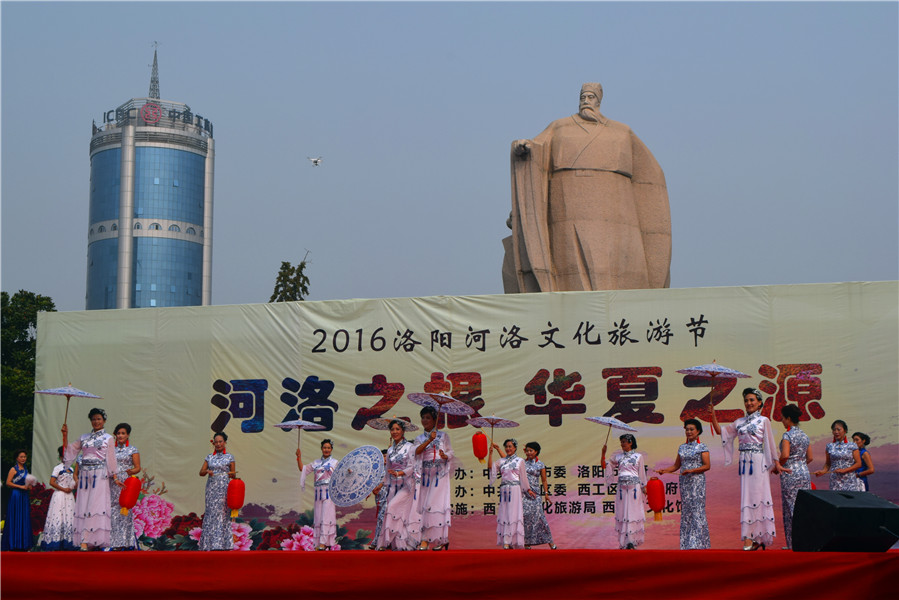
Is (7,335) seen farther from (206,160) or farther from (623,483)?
(206,160)

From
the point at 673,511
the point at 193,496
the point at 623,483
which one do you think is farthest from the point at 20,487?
the point at 673,511

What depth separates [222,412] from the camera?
1177 centimetres

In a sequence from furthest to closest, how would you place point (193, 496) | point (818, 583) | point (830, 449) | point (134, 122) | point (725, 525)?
point (134, 122) → point (193, 496) → point (725, 525) → point (830, 449) → point (818, 583)

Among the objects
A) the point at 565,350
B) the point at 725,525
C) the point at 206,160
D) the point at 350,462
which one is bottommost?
the point at 725,525

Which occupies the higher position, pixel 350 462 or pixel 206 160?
pixel 206 160

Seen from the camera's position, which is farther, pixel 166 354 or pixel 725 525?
pixel 166 354

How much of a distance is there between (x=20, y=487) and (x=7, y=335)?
48.3ft

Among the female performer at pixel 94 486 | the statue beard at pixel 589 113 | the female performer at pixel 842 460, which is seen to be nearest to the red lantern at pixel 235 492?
the female performer at pixel 94 486

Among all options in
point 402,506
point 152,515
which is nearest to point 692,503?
point 402,506

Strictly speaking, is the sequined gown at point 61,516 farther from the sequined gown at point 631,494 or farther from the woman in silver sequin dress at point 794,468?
the woman in silver sequin dress at point 794,468

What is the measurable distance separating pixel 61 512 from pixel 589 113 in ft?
23.1

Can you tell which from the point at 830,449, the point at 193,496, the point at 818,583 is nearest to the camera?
the point at 818,583

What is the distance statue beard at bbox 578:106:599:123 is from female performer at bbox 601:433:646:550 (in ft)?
14.7

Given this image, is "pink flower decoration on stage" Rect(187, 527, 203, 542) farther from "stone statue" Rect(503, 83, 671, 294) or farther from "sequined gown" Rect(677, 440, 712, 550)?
"sequined gown" Rect(677, 440, 712, 550)
